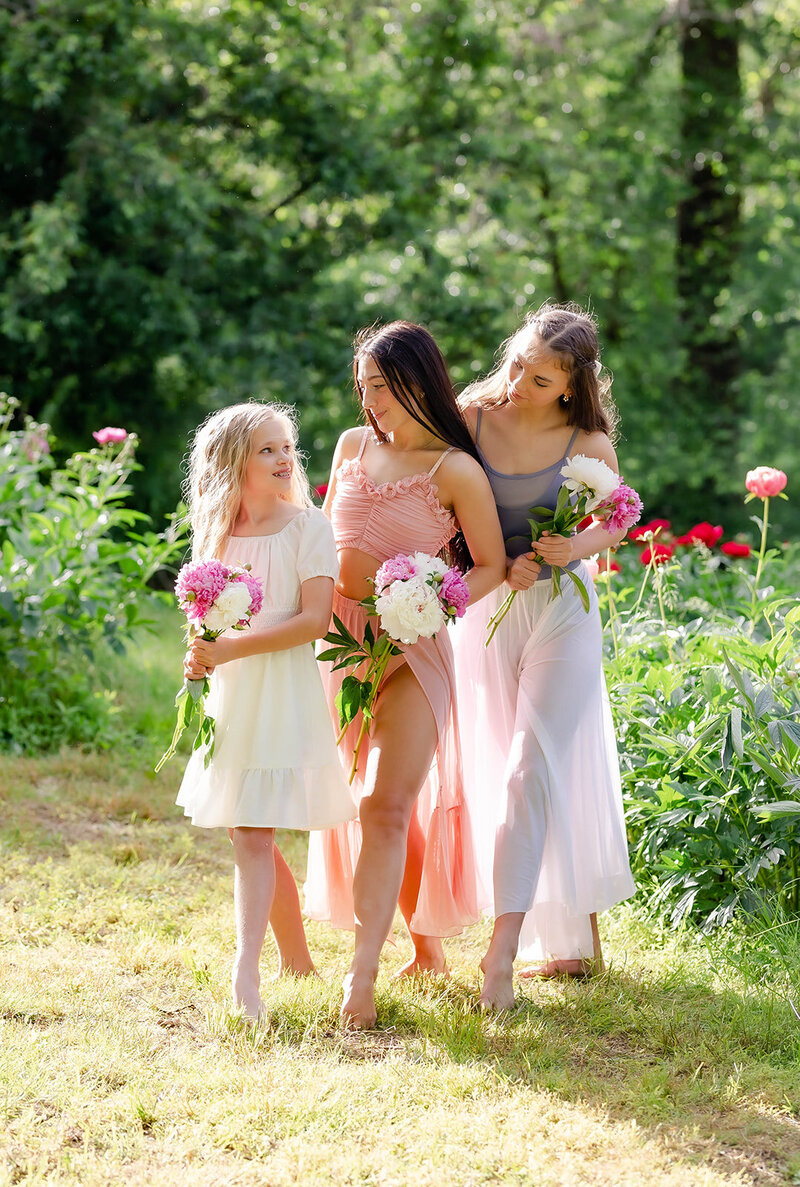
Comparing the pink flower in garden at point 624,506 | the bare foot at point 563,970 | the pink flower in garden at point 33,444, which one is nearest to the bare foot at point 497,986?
the bare foot at point 563,970

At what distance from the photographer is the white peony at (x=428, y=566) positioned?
116 inches

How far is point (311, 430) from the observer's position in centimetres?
1334

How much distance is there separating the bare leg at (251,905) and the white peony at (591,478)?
1246 millimetres

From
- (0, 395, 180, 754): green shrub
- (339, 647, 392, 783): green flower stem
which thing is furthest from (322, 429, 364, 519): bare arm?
(0, 395, 180, 754): green shrub

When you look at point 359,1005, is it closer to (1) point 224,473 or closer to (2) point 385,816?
(2) point 385,816

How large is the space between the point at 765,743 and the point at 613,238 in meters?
12.0

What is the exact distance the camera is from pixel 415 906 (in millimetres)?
3461

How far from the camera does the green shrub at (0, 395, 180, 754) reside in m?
5.49

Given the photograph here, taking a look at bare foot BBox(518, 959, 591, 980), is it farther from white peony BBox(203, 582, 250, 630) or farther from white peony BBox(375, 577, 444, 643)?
white peony BBox(203, 582, 250, 630)

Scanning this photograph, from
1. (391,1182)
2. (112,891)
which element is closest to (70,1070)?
(391,1182)

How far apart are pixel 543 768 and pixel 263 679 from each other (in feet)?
2.71

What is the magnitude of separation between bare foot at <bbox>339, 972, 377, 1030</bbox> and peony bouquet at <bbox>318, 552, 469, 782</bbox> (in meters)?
0.65

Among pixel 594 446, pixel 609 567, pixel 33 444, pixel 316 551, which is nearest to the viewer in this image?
pixel 316 551

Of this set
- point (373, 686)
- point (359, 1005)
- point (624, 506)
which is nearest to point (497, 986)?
point (359, 1005)
